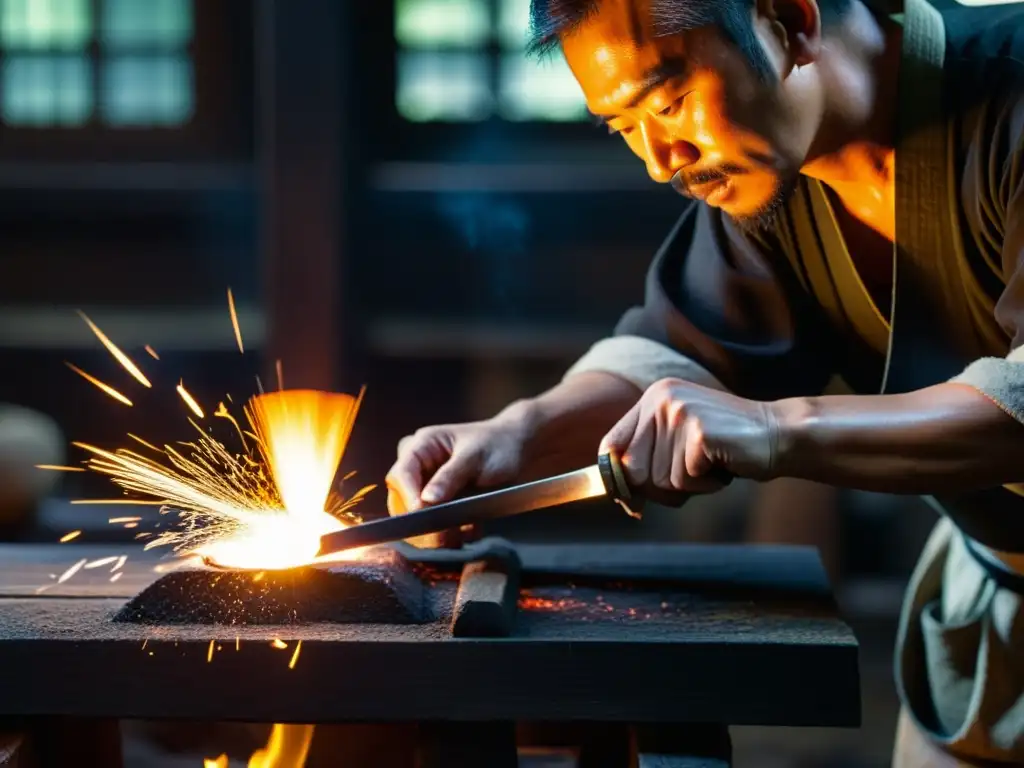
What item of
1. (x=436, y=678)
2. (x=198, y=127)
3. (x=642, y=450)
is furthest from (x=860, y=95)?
(x=198, y=127)

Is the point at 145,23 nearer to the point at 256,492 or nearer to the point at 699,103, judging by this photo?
the point at 256,492

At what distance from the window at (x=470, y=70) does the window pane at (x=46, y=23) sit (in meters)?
1.26

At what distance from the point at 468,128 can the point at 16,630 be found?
3.26m

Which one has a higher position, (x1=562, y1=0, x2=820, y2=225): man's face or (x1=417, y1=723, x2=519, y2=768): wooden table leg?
(x1=562, y1=0, x2=820, y2=225): man's face

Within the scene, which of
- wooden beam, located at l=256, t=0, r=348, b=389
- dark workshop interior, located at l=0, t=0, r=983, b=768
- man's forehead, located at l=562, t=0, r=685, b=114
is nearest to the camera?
man's forehead, located at l=562, t=0, r=685, b=114

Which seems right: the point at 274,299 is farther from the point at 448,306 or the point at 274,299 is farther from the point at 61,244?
the point at 61,244

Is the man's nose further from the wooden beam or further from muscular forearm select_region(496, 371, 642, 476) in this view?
the wooden beam

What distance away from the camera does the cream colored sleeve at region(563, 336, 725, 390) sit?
198 cm

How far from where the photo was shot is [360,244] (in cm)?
441

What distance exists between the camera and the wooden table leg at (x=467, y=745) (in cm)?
152

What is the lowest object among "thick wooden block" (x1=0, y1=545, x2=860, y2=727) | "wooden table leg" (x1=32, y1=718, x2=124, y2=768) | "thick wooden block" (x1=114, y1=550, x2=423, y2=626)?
"wooden table leg" (x1=32, y1=718, x2=124, y2=768)

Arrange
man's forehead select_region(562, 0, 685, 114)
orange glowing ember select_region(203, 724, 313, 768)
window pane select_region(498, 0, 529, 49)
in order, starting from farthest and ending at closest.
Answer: window pane select_region(498, 0, 529, 49), orange glowing ember select_region(203, 724, 313, 768), man's forehead select_region(562, 0, 685, 114)

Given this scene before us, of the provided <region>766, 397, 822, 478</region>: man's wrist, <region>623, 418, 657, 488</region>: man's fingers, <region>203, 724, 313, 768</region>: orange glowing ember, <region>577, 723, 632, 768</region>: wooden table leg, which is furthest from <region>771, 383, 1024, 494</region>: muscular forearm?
<region>203, 724, 313, 768</region>: orange glowing ember

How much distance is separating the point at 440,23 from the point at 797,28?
10.2 feet
